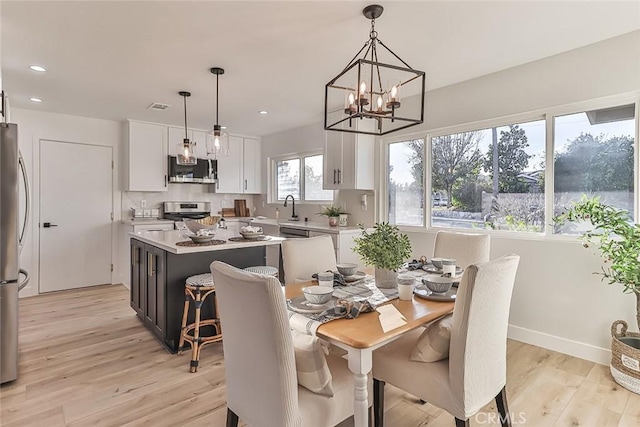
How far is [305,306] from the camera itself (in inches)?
65.0

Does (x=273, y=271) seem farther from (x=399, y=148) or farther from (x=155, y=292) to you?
(x=399, y=148)

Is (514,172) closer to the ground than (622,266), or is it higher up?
higher up

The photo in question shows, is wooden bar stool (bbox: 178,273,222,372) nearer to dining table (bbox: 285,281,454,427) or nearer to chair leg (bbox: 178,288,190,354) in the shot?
chair leg (bbox: 178,288,190,354)

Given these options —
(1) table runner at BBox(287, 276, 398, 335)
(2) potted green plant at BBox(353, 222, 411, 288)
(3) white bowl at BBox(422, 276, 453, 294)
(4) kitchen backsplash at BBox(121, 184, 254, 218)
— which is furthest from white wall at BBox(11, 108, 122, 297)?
(3) white bowl at BBox(422, 276, 453, 294)

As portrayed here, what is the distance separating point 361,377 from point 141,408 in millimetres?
1538

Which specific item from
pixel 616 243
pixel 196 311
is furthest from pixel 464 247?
pixel 196 311

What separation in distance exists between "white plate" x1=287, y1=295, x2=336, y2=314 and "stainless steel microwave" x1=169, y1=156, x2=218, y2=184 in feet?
13.1

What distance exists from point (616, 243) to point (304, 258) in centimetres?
215

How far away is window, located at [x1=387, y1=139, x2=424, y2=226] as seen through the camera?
400 cm

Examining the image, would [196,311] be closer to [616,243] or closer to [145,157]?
[616,243]

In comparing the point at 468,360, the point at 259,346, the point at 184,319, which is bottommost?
the point at 184,319

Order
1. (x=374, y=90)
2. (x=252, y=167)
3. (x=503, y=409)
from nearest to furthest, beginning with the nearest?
(x=503, y=409) → (x=374, y=90) → (x=252, y=167)

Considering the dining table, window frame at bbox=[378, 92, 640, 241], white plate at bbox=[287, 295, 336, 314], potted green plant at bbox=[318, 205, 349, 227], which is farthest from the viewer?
potted green plant at bbox=[318, 205, 349, 227]

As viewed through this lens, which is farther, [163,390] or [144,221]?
[144,221]
